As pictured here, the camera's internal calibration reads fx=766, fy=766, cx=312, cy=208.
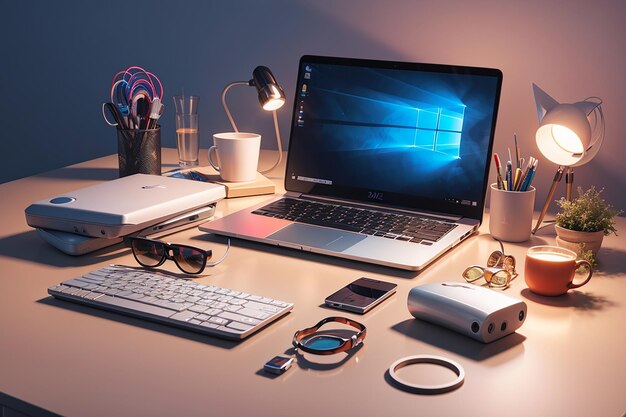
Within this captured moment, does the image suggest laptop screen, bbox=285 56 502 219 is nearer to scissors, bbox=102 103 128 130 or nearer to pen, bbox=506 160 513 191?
pen, bbox=506 160 513 191

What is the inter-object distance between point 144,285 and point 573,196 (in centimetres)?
100

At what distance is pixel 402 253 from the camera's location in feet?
4.04

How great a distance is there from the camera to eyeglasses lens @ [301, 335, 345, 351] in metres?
0.93

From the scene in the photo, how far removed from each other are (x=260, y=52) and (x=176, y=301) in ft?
3.67

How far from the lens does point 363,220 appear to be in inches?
54.7

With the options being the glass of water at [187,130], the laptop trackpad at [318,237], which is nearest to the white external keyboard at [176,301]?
the laptop trackpad at [318,237]

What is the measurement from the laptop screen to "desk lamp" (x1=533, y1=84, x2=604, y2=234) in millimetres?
91

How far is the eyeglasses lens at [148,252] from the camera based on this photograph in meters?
1.20

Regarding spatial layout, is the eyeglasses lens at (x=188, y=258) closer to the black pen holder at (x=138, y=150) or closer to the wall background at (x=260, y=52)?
the black pen holder at (x=138, y=150)

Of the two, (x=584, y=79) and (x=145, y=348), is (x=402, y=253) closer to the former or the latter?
(x=145, y=348)

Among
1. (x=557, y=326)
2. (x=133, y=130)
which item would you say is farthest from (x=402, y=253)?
(x=133, y=130)

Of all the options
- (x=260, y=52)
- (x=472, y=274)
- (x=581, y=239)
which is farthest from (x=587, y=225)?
(x=260, y=52)

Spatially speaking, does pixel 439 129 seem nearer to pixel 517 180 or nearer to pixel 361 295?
pixel 517 180

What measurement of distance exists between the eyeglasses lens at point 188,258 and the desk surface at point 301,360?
27 millimetres
